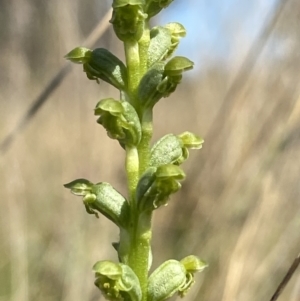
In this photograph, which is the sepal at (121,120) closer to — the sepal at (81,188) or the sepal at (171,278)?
the sepal at (81,188)

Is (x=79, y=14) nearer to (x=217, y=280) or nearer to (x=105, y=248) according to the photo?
(x=105, y=248)

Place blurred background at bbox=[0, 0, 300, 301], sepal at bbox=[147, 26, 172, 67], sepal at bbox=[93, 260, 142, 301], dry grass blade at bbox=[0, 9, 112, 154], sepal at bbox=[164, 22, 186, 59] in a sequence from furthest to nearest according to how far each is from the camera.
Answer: blurred background at bbox=[0, 0, 300, 301]
dry grass blade at bbox=[0, 9, 112, 154]
sepal at bbox=[164, 22, 186, 59]
sepal at bbox=[147, 26, 172, 67]
sepal at bbox=[93, 260, 142, 301]

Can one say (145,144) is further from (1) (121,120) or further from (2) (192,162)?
(2) (192,162)

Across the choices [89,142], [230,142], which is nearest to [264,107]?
[230,142]

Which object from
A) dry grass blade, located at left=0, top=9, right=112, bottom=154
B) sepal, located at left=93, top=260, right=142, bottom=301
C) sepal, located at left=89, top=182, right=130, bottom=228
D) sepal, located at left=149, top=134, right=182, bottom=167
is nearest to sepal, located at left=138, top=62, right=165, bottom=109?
sepal, located at left=149, top=134, right=182, bottom=167

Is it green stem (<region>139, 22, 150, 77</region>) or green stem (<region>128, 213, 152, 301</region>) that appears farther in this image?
green stem (<region>139, 22, 150, 77</region>)

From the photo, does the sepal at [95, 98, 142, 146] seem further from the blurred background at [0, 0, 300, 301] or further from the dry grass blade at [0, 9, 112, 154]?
the blurred background at [0, 0, 300, 301]

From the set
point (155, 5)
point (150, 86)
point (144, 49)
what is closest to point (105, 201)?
point (150, 86)
